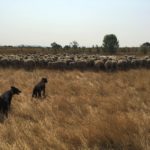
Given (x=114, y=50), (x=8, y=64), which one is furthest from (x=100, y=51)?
(x=8, y=64)

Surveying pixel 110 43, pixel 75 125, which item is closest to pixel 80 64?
pixel 75 125

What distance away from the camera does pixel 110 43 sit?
5441 cm

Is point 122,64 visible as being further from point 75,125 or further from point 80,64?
point 75,125

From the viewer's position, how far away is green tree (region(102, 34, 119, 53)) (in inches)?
2128

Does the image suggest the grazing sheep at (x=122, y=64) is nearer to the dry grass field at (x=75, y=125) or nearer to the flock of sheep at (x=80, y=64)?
the flock of sheep at (x=80, y=64)

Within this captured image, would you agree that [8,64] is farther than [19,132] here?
Yes

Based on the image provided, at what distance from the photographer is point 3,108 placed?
869 centimetres

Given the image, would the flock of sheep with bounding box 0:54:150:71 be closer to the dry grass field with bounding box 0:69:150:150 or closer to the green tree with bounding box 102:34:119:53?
the dry grass field with bounding box 0:69:150:150

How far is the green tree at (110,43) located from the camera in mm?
54062

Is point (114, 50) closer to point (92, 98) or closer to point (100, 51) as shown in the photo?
point (100, 51)

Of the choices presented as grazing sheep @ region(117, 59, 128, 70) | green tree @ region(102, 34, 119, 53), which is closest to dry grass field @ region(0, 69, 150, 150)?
grazing sheep @ region(117, 59, 128, 70)

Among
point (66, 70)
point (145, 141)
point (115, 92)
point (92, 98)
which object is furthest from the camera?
point (66, 70)

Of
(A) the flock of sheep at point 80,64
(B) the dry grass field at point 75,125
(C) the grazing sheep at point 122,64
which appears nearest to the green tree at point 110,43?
(A) the flock of sheep at point 80,64

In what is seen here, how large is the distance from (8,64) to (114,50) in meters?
31.4
